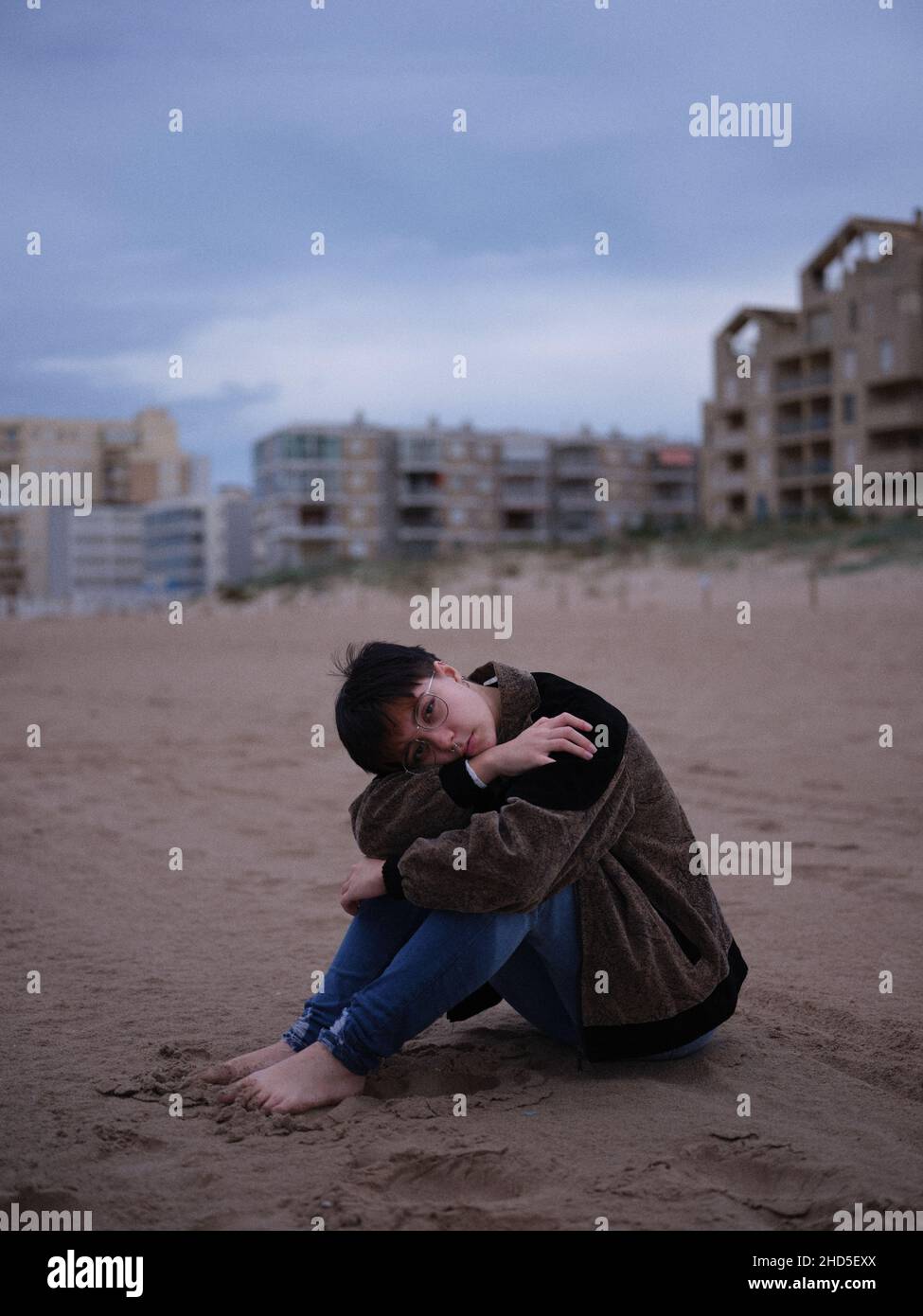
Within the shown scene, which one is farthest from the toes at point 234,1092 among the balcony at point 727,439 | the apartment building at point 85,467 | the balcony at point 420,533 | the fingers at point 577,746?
the apartment building at point 85,467

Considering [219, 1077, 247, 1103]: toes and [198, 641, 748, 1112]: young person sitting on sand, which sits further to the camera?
[219, 1077, 247, 1103]: toes

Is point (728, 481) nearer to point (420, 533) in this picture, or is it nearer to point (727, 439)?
point (727, 439)

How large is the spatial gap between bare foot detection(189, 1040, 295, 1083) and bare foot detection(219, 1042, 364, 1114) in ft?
0.44

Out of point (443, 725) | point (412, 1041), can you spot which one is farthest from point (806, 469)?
point (443, 725)

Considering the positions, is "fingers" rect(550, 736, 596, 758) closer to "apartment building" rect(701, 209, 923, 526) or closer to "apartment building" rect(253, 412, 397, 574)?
"apartment building" rect(701, 209, 923, 526)

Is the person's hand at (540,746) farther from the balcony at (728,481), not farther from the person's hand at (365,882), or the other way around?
the balcony at (728,481)

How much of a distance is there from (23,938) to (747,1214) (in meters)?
3.16

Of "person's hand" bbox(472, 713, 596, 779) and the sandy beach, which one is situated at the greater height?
"person's hand" bbox(472, 713, 596, 779)

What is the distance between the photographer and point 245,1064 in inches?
130

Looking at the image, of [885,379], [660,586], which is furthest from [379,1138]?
[885,379]

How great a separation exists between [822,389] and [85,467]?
7363 cm

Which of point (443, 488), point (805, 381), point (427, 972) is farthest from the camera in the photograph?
point (443, 488)

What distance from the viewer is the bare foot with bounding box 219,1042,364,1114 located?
308cm

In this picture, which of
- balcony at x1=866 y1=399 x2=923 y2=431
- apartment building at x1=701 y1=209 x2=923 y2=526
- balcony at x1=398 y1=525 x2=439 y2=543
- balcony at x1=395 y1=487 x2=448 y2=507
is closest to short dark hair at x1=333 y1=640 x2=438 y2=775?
apartment building at x1=701 y1=209 x2=923 y2=526
